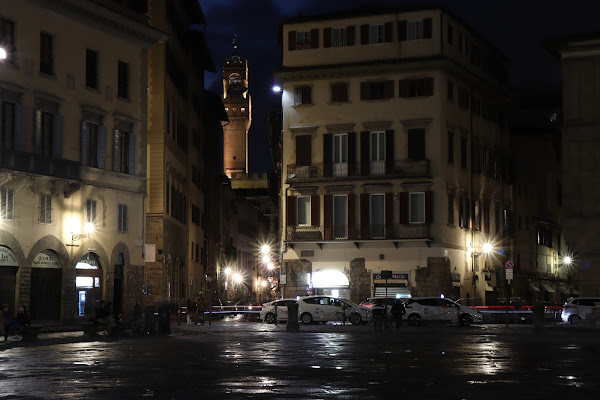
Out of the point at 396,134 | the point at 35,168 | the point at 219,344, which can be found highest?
the point at 396,134

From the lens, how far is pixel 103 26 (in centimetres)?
5156

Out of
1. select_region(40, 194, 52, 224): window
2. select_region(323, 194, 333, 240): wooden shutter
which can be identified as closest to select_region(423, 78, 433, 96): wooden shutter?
select_region(323, 194, 333, 240): wooden shutter

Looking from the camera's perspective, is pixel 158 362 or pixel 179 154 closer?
pixel 158 362

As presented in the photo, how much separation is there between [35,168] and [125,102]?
928 centimetres

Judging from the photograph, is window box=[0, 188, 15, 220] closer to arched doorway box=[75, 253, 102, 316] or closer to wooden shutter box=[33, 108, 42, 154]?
wooden shutter box=[33, 108, 42, 154]

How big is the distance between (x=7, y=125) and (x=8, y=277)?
667cm

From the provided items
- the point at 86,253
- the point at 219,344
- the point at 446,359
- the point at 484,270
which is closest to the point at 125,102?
the point at 86,253

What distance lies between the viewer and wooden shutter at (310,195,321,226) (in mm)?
64500

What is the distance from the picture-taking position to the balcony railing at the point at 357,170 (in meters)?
62.6

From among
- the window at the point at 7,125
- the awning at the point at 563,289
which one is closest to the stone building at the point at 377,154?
the awning at the point at 563,289

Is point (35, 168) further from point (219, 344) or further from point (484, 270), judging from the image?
point (484, 270)

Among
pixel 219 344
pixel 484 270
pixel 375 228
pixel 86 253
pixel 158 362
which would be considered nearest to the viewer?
pixel 158 362

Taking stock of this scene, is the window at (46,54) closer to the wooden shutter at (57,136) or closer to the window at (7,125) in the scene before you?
the wooden shutter at (57,136)

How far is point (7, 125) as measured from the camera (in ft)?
146
